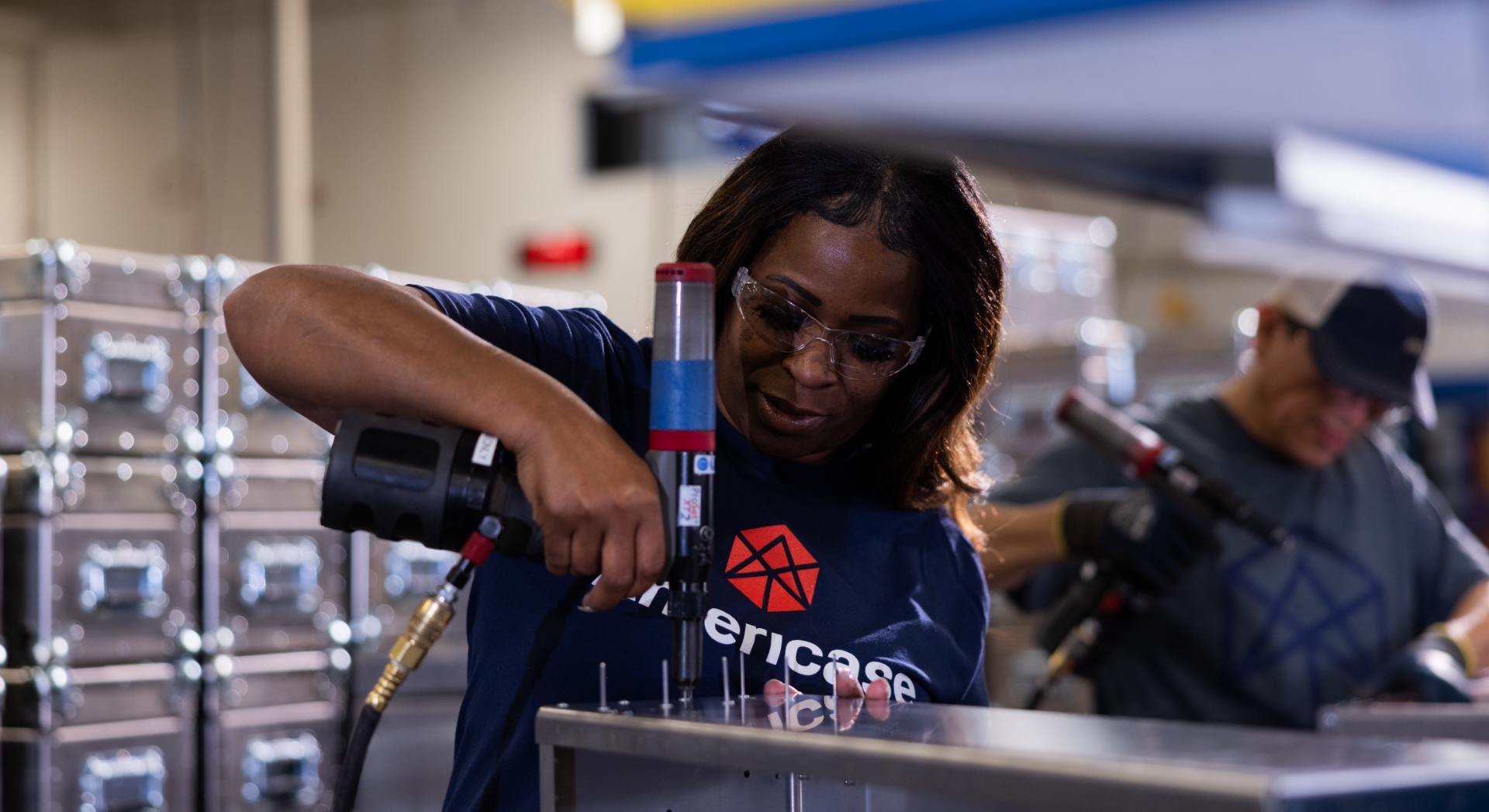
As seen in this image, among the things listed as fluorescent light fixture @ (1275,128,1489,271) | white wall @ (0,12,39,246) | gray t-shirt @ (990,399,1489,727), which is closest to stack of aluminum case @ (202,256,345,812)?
gray t-shirt @ (990,399,1489,727)

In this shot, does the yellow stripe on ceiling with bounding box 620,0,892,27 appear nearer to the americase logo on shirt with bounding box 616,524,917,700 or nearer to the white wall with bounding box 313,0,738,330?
the americase logo on shirt with bounding box 616,524,917,700

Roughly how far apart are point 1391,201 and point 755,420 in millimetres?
588

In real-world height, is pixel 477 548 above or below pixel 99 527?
above

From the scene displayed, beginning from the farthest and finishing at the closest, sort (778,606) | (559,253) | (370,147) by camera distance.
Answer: (370,147) → (559,253) → (778,606)

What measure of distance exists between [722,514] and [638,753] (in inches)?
13.6

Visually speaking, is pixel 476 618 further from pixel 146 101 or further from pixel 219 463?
pixel 146 101

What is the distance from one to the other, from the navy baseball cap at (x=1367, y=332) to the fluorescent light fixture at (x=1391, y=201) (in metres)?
1.17

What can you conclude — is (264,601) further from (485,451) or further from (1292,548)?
(485,451)

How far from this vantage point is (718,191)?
1.34 meters

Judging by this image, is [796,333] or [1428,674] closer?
[796,333]

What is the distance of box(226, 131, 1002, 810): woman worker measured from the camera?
1003mm

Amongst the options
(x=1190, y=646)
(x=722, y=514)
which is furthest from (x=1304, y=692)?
(x=722, y=514)

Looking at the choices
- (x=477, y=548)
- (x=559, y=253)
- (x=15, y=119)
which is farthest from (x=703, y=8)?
(x=15, y=119)

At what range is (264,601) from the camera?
3.23 m
